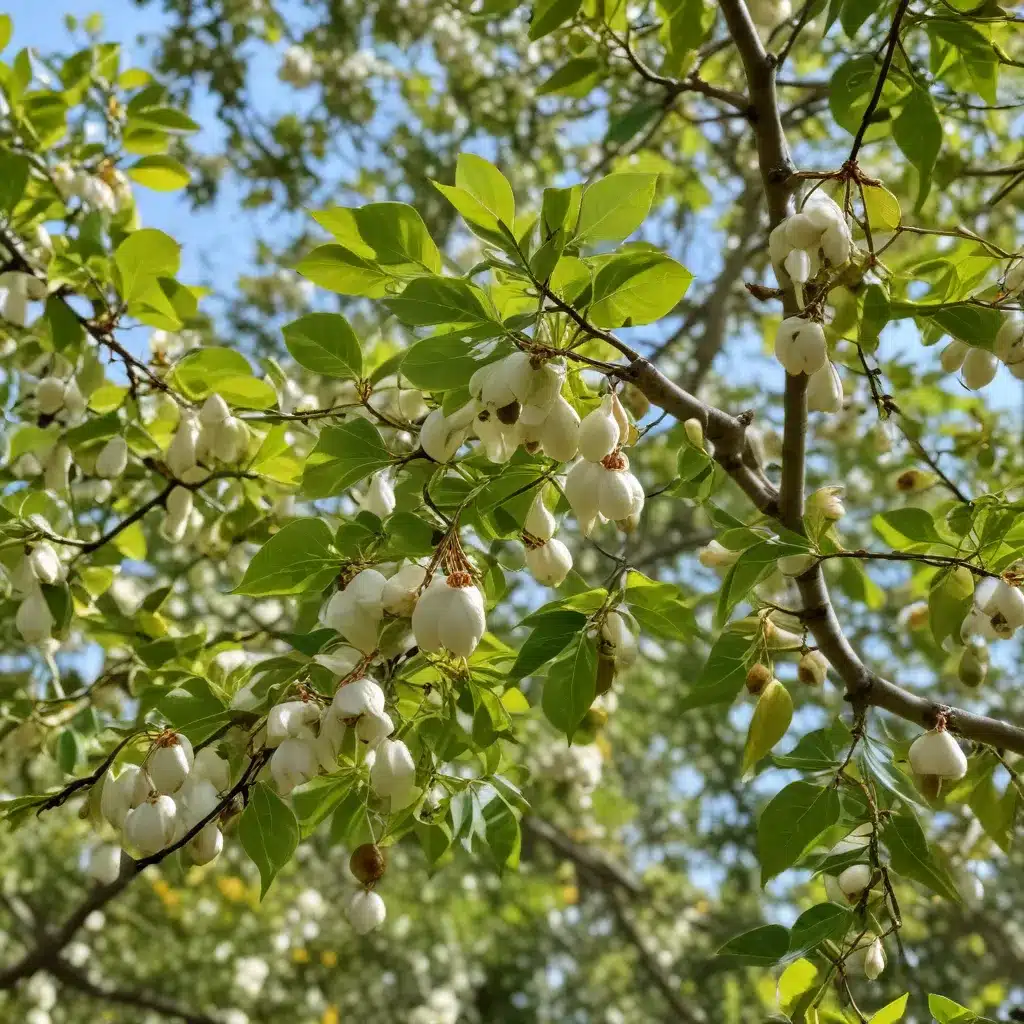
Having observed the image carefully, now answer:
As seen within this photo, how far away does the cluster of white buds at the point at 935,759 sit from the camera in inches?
39.7

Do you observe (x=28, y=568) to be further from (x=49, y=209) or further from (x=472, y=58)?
(x=472, y=58)

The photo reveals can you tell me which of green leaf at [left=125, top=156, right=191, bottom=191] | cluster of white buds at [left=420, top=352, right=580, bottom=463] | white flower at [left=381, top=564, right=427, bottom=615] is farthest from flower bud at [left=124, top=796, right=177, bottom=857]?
green leaf at [left=125, top=156, right=191, bottom=191]

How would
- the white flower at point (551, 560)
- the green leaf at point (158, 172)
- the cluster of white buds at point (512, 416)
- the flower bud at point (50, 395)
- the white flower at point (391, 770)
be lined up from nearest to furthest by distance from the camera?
the cluster of white buds at point (512, 416) < the white flower at point (391, 770) < the white flower at point (551, 560) < the flower bud at point (50, 395) < the green leaf at point (158, 172)

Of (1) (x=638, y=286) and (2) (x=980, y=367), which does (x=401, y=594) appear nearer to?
(1) (x=638, y=286)

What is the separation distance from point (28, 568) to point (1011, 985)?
15.1 feet

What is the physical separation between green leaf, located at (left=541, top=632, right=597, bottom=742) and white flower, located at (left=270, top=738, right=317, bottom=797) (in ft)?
0.73

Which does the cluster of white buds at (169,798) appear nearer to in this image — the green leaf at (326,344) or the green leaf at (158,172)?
the green leaf at (326,344)

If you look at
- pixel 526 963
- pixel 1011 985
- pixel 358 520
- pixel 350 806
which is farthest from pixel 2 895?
pixel 1011 985

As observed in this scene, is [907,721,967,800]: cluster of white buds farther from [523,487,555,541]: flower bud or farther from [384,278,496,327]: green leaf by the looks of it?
[384,278,496,327]: green leaf

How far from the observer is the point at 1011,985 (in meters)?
4.47

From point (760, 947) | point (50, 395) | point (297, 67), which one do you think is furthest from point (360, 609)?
point (297, 67)

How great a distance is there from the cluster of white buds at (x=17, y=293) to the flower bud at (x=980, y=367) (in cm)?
128

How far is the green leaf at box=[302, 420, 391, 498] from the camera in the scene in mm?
1003

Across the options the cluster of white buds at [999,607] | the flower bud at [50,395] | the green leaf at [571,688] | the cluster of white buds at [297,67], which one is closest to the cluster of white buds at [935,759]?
the cluster of white buds at [999,607]
